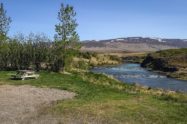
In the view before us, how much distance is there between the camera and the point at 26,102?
37656 mm

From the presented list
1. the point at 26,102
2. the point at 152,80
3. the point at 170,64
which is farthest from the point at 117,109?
the point at 170,64

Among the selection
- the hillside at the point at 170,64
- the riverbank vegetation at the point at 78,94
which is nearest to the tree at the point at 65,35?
the riverbank vegetation at the point at 78,94

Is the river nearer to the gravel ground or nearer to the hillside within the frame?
the hillside

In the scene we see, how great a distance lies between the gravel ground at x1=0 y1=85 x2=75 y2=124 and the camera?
2995 centimetres

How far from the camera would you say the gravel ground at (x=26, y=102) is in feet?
98.3

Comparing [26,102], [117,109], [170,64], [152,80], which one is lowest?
[152,80]

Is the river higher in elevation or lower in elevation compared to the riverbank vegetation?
lower

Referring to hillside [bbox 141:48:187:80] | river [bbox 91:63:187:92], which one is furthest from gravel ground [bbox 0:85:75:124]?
hillside [bbox 141:48:187:80]

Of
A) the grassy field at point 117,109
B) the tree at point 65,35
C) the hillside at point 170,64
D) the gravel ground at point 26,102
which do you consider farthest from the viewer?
the hillside at point 170,64

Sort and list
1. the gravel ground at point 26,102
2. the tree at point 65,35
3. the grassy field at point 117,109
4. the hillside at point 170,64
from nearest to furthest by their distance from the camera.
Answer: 1. the gravel ground at point 26,102
2. the grassy field at point 117,109
3. the tree at point 65,35
4. the hillside at point 170,64

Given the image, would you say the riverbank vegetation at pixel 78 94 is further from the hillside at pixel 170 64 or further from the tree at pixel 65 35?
the hillside at pixel 170 64

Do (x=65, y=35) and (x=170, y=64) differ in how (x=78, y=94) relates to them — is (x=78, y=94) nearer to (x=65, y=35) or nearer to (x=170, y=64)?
(x=65, y=35)

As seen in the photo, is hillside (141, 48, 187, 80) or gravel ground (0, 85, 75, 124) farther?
hillside (141, 48, 187, 80)

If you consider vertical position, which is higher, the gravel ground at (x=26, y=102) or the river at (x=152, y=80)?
the gravel ground at (x=26, y=102)
